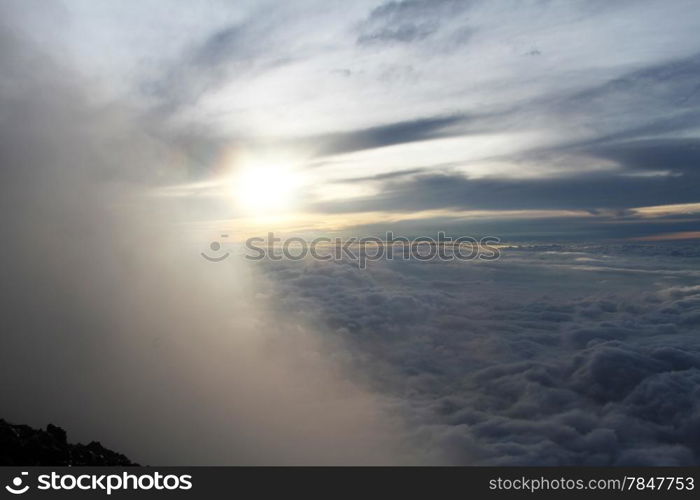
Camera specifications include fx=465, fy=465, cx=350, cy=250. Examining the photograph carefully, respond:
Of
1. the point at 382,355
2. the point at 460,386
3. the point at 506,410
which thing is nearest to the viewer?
the point at 506,410

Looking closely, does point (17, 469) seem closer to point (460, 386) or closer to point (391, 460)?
point (391, 460)

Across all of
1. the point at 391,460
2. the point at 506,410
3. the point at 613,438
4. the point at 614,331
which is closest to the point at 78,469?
the point at 391,460

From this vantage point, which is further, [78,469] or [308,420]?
[308,420]

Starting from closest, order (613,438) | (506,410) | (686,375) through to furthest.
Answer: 1. (613,438)
2. (506,410)
3. (686,375)

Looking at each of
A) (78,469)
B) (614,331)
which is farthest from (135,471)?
(614,331)

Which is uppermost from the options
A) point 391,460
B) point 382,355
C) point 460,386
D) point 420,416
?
point 382,355

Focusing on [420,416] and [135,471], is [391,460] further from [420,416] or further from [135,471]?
[135,471]

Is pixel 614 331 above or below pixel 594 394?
above
